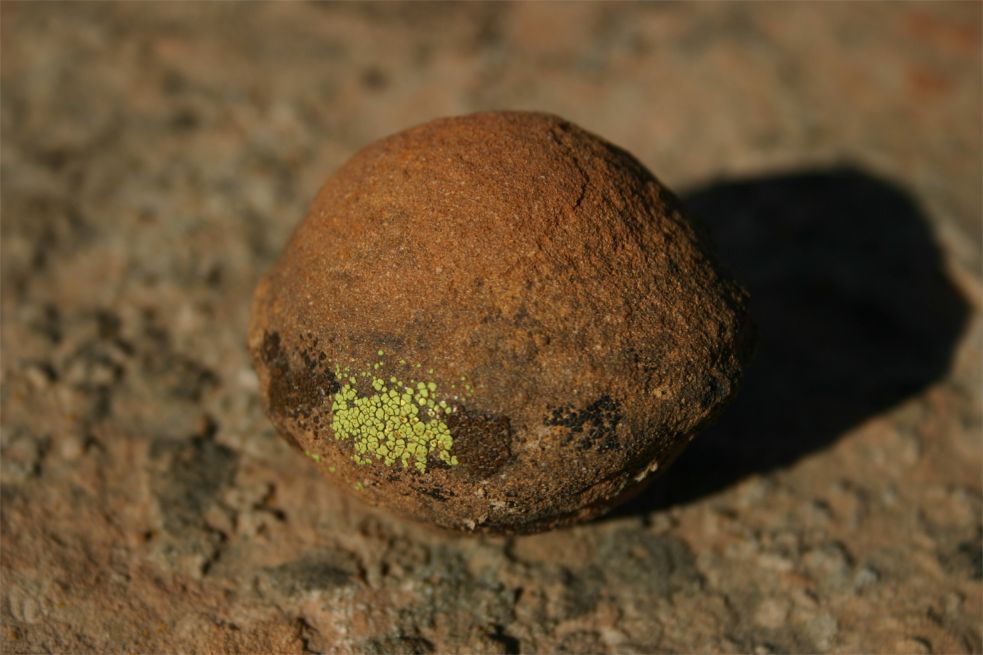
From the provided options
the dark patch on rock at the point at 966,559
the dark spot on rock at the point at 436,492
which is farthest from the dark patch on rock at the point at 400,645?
the dark patch on rock at the point at 966,559

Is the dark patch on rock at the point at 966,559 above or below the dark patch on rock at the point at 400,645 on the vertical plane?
above

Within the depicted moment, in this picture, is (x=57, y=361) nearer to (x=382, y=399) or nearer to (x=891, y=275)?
(x=382, y=399)

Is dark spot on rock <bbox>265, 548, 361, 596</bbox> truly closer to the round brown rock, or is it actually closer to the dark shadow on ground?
the round brown rock

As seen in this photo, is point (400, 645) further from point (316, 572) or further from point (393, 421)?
point (393, 421)

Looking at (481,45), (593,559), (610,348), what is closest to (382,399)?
(610,348)

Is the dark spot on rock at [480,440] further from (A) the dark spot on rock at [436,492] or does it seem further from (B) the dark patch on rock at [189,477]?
(B) the dark patch on rock at [189,477]

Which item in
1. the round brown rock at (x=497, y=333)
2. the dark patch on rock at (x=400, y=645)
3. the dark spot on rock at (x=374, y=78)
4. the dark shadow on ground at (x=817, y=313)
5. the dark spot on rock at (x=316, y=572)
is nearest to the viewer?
the round brown rock at (x=497, y=333)
